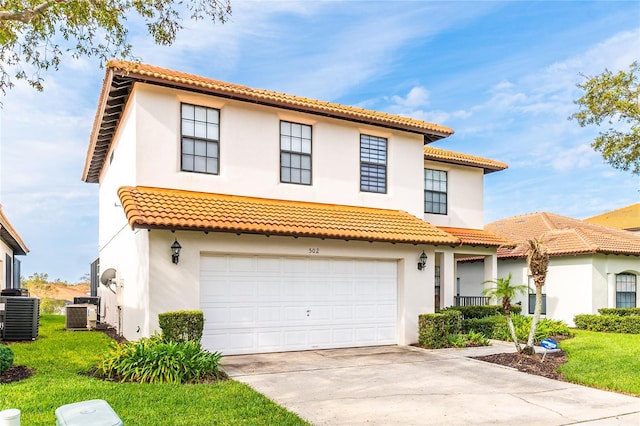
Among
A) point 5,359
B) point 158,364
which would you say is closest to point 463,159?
point 158,364

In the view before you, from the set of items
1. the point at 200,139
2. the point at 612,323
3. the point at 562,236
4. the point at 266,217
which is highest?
the point at 200,139

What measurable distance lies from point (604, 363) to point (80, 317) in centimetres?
1635

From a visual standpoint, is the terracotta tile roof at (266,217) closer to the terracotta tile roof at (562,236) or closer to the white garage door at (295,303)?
the white garage door at (295,303)

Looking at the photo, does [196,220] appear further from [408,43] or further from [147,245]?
[408,43]

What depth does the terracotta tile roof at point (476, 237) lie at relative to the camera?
19003mm

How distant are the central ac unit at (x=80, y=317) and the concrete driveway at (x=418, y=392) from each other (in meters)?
7.95

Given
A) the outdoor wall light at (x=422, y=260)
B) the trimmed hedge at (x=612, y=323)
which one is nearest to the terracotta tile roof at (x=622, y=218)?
the trimmed hedge at (x=612, y=323)

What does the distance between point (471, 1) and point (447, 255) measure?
9341 millimetres

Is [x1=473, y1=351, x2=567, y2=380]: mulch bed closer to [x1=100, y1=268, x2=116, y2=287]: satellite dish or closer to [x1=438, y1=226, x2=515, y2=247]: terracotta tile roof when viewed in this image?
[x1=438, y1=226, x2=515, y2=247]: terracotta tile roof

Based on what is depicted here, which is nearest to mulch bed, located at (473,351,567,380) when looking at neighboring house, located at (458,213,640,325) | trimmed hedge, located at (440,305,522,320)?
trimmed hedge, located at (440,305,522,320)

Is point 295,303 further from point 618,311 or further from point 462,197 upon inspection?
point 618,311

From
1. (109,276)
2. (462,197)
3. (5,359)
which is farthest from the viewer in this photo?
(462,197)

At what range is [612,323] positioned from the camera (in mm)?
19609

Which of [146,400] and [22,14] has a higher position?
[22,14]
